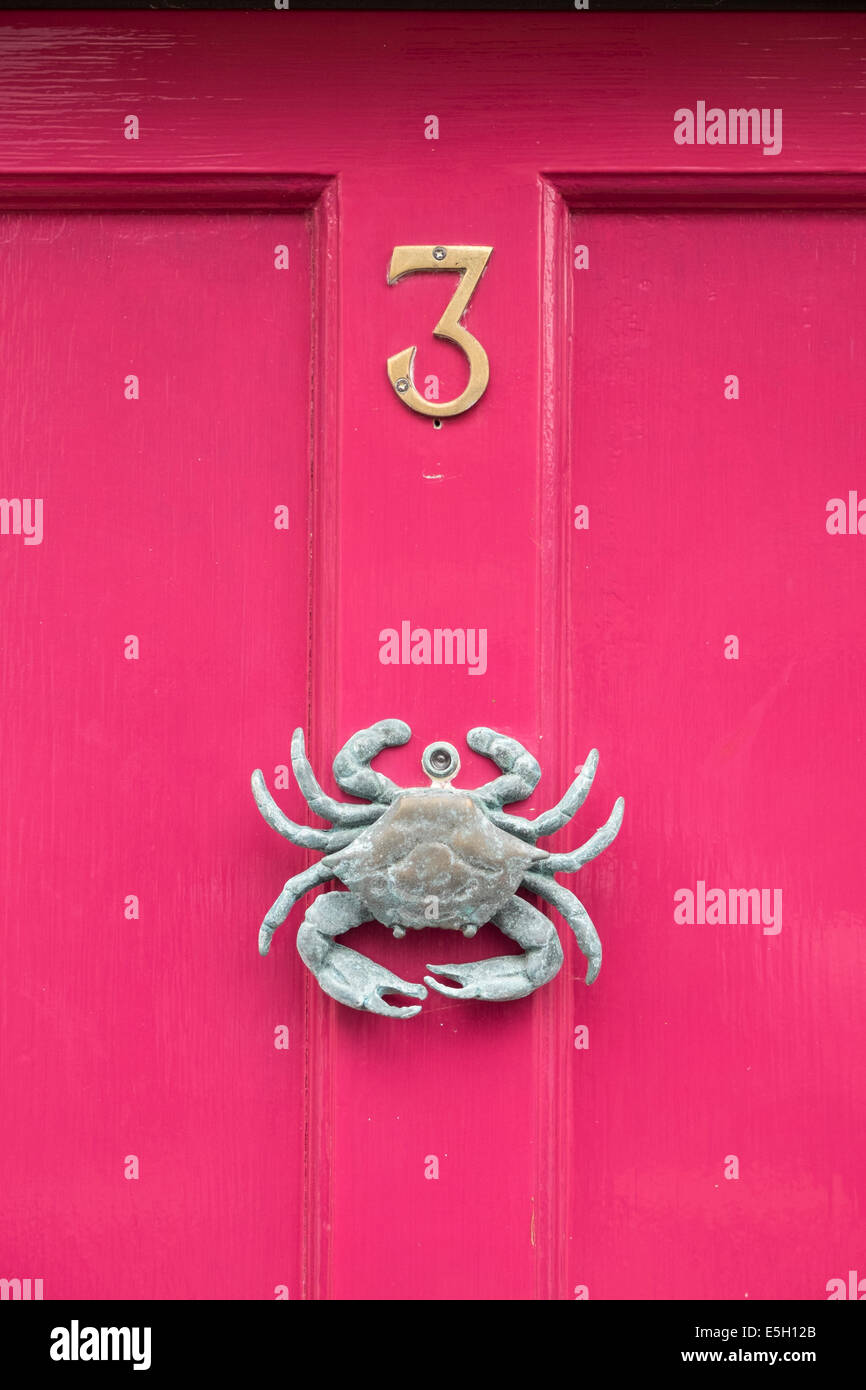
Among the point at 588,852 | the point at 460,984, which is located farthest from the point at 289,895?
the point at 588,852

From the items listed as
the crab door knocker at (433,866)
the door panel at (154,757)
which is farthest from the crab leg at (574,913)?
the door panel at (154,757)

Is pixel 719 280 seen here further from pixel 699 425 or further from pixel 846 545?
pixel 846 545

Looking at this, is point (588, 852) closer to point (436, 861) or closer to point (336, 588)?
point (436, 861)

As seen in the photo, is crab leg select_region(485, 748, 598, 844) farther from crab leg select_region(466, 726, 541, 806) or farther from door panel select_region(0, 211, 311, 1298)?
door panel select_region(0, 211, 311, 1298)

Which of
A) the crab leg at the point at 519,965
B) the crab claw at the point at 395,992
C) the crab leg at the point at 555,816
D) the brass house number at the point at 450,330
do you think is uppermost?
the brass house number at the point at 450,330

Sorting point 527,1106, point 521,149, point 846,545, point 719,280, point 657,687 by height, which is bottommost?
point 527,1106

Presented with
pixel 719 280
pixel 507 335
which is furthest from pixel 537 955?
pixel 719 280

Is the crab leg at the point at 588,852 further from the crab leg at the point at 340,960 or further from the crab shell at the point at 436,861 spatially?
the crab leg at the point at 340,960
